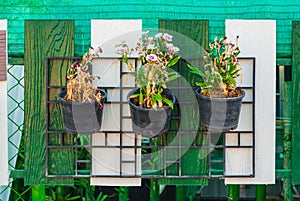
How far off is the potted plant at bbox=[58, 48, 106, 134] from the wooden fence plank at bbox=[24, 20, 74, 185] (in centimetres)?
18

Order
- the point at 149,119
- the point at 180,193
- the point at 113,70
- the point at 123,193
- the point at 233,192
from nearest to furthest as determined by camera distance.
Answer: the point at 149,119 → the point at 113,70 → the point at 233,192 → the point at 123,193 → the point at 180,193

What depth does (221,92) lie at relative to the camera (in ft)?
10.3

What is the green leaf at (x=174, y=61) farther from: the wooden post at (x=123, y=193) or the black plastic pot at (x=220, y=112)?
the wooden post at (x=123, y=193)

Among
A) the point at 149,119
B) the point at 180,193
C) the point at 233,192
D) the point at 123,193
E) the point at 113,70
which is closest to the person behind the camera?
the point at 149,119

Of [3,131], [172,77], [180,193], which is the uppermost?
[172,77]

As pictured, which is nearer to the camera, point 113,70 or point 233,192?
point 113,70


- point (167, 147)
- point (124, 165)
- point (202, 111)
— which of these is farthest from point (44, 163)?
point (202, 111)

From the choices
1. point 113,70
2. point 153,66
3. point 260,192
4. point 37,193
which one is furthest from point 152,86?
point 260,192

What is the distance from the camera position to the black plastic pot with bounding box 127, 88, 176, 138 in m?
3.11

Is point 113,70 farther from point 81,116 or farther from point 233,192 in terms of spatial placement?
point 233,192

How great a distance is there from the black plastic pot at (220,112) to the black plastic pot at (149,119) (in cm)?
16

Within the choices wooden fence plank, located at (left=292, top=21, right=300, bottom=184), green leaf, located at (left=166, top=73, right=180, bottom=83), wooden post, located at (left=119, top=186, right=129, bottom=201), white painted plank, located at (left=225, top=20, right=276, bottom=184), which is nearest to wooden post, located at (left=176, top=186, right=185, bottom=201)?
wooden post, located at (left=119, top=186, right=129, bottom=201)

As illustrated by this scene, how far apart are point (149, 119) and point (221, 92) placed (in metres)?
0.36

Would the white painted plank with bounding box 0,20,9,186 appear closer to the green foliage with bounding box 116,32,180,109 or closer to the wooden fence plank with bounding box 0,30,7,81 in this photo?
the wooden fence plank with bounding box 0,30,7,81
